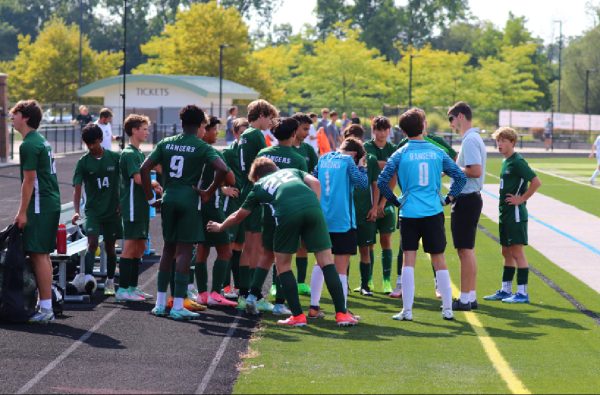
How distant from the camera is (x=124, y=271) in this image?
11352mm

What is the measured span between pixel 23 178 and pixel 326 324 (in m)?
2.97

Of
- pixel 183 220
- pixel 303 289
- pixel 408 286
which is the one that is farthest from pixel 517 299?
pixel 183 220

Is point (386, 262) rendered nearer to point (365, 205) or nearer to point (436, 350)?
point (365, 205)

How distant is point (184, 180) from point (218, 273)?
52.0 inches

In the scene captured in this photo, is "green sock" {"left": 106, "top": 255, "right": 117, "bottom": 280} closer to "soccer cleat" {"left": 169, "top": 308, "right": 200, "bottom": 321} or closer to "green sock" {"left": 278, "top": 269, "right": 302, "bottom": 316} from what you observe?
"soccer cleat" {"left": 169, "top": 308, "right": 200, "bottom": 321}

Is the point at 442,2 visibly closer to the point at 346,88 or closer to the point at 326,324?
the point at 346,88

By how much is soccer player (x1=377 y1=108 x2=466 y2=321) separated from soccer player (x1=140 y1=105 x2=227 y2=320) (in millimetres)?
1640

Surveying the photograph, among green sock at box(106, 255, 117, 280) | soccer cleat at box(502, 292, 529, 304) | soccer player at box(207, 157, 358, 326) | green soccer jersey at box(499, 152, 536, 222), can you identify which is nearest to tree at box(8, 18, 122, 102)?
green sock at box(106, 255, 117, 280)

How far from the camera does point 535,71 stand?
100m

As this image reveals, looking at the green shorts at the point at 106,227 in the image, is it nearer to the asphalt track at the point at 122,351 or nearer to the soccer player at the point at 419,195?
the asphalt track at the point at 122,351

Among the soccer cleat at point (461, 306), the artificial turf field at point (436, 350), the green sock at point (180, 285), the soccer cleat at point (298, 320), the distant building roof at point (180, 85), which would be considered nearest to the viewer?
the artificial turf field at point (436, 350)

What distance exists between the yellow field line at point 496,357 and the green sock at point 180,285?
2.62 m

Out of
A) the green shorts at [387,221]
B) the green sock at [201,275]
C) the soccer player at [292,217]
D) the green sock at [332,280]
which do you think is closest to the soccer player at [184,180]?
the soccer player at [292,217]

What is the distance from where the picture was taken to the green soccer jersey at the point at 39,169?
990 cm
